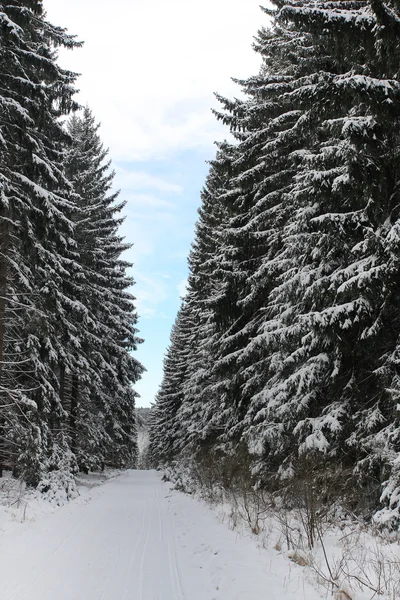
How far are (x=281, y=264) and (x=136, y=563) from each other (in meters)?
7.87

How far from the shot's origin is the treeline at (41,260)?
430 inches

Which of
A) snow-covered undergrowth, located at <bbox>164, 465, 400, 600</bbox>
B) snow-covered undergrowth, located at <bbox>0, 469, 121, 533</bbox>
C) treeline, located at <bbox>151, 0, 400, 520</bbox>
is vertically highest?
treeline, located at <bbox>151, 0, 400, 520</bbox>

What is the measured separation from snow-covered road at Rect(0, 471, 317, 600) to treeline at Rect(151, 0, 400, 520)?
173 centimetres

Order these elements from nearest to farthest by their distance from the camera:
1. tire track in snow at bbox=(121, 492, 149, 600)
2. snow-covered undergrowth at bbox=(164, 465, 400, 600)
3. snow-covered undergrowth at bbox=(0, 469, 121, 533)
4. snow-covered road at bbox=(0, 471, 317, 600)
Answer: snow-covered undergrowth at bbox=(164, 465, 400, 600) < snow-covered road at bbox=(0, 471, 317, 600) < tire track in snow at bbox=(121, 492, 149, 600) < snow-covered undergrowth at bbox=(0, 469, 121, 533)

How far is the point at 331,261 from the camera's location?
8.70 metres

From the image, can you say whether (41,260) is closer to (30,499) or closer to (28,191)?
(28,191)

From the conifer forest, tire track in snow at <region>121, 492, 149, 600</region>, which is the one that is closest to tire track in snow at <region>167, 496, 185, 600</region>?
tire track in snow at <region>121, 492, 149, 600</region>

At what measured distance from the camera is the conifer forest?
22.3 ft

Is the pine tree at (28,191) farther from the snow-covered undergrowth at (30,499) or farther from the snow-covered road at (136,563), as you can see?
the snow-covered road at (136,563)

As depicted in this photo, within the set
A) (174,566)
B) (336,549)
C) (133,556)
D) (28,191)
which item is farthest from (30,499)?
(336,549)

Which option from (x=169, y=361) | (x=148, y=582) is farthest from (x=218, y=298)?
(x=169, y=361)

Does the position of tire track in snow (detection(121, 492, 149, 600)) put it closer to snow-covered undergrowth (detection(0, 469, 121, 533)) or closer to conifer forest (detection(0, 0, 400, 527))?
snow-covered undergrowth (detection(0, 469, 121, 533))

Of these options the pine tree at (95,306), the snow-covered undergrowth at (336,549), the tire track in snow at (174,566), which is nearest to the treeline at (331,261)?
the snow-covered undergrowth at (336,549)

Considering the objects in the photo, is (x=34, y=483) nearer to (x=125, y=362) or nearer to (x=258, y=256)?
(x=258, y=256)
